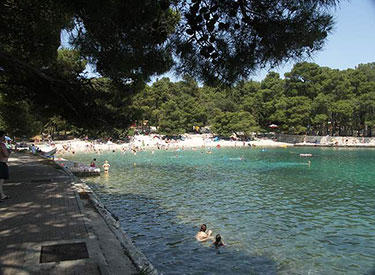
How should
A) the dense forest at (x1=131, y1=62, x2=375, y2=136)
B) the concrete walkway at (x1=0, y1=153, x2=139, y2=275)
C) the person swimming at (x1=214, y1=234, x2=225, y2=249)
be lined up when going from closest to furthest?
1. the concrete walkway at (x1=0, y1=153, x2=139, y2=275)
2. the person swimming at (x1=214, y1=234, x2=225, y2=249)
3. the dense forest at (x1=131, y1=62, x2=375, y2=136)

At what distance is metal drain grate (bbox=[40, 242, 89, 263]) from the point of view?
4809 mm

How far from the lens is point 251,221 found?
40.1 feet

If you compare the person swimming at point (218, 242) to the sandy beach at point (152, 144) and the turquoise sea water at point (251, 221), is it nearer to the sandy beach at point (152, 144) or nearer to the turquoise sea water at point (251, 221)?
the turquoise sea water at point (251, 221)

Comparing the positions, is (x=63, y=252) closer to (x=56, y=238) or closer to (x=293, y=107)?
(x=56, y=238)

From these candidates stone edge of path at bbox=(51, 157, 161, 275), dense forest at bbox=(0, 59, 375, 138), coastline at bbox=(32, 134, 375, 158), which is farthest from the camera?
dense forest at bbox=(0, 59, 375, 138)

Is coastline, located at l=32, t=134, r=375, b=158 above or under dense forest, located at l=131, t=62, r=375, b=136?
under

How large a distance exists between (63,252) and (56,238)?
794mm

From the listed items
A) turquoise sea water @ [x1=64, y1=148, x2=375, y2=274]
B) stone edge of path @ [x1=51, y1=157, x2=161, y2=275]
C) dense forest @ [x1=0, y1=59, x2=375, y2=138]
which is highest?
dense forest @ [x1=0, y1=59, x2=375, y2=138]

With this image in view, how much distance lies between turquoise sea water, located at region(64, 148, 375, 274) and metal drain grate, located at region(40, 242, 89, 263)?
125 inches

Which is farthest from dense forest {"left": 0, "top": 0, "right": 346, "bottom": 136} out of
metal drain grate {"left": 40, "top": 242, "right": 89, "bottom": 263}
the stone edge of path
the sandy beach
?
the sandy beach

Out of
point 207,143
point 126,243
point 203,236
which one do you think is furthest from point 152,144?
point 126,243

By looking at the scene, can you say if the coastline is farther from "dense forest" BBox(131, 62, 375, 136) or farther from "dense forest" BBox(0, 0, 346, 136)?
"dense forest" BBox(0, 0, 346, 136)

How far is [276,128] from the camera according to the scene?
65188 millimetres

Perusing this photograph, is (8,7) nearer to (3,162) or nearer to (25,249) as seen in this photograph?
(3,162)
